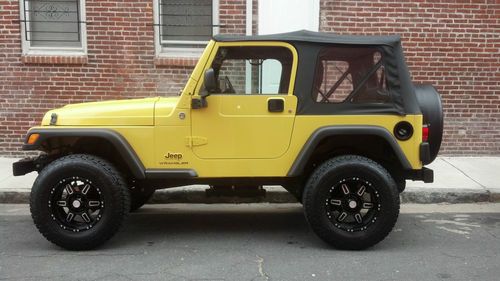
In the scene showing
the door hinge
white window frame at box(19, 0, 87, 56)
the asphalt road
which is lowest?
the asphalt road

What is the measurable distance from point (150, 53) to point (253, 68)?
369cm

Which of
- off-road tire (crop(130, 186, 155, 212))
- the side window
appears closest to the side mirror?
the side window

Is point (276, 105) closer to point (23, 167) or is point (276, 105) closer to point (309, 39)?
point (309, 39)

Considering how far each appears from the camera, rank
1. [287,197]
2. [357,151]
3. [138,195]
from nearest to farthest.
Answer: [357,151] → [138,195] → [287,197]

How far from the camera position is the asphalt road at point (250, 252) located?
397 cm

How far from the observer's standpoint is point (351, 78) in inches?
179

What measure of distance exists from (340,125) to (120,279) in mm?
2221

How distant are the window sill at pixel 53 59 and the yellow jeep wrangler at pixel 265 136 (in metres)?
3.59

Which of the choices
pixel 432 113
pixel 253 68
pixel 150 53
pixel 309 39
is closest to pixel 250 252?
pixel 253 68

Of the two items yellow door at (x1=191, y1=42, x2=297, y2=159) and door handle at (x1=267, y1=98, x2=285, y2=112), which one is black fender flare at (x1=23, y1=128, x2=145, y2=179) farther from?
door handle at (x1=267, y1=98, x2=285, y2=112)

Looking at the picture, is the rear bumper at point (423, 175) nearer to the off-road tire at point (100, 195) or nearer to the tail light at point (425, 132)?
the tail light at point (425, 132)

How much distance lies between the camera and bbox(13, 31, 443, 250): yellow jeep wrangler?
14.4 feet

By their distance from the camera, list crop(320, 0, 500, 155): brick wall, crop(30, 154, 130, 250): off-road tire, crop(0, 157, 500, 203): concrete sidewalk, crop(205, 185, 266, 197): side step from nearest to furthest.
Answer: crop(30, 154, 130, 250): off-road tire
crop(205, 185, 266, 197): side step
crop(0, 157, 500, 203): concrete sidewalk
crop(320, 0, 500, 155): brick wall

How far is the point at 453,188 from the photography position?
6.29 meters
